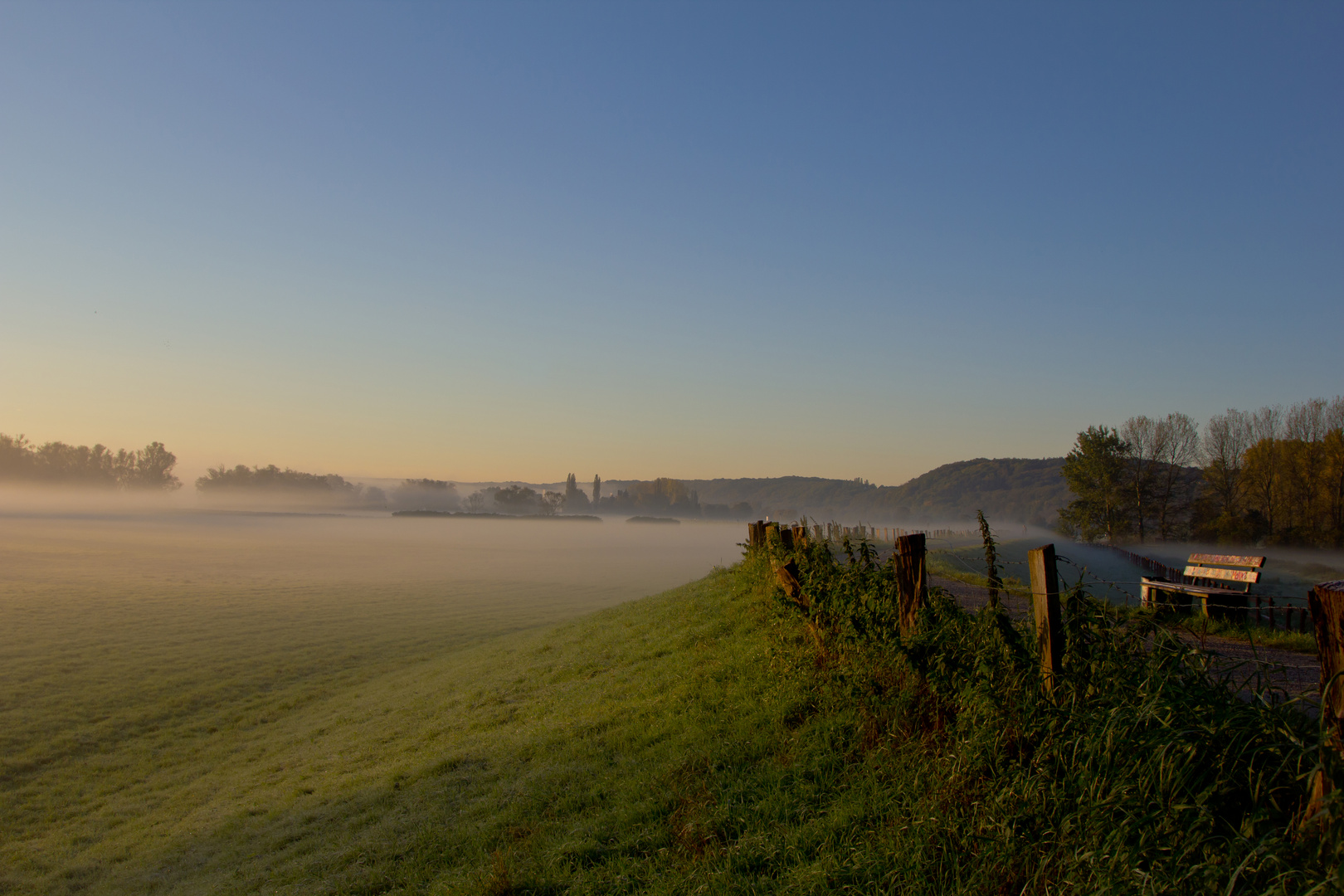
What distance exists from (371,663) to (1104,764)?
20.5m

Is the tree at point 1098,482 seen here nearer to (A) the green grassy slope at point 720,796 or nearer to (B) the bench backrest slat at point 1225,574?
(B) the bench backrest slat at point 1225,574

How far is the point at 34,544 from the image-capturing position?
203 ft

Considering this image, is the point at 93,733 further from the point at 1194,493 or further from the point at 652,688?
the point at 1194,493

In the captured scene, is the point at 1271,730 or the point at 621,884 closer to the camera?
the point at 1271,730

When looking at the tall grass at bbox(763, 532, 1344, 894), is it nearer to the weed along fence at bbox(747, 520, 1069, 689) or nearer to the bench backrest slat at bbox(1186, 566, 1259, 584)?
the weed along fence at bbox(747, 520, 1069, 689)

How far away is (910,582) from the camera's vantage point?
7.23m

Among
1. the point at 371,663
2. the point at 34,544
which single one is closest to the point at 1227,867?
the point at 371,663

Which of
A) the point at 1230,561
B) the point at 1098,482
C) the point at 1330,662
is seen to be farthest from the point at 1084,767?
the point at 1098,482

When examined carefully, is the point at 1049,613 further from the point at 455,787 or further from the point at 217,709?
the point at 217,709

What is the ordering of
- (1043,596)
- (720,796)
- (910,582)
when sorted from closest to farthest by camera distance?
(1043,596)
(720,796)
(910,582)

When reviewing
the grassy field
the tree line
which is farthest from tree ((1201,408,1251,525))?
the grassy field

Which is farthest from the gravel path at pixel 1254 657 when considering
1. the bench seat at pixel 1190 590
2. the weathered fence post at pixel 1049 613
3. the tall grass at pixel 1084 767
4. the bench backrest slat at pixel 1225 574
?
the bench backrest slat at pixel 1225 574

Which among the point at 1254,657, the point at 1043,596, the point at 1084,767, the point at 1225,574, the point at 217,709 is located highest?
the point at 1043,596

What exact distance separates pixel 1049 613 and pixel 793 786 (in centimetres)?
256
